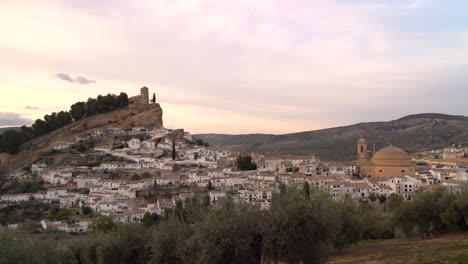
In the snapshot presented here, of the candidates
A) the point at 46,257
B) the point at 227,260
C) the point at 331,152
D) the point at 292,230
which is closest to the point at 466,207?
the point at 292,230

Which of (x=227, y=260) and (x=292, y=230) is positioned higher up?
(x=292, y=230)

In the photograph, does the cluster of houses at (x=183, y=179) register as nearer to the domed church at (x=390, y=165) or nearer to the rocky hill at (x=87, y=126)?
the domed church at (x=390, y=165)

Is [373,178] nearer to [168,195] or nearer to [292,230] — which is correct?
[168,195]

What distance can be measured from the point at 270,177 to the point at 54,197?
2525 centimetres

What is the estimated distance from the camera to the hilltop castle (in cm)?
9233

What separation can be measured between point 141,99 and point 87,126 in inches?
505

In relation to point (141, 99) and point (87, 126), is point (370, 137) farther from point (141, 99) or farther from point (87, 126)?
point (87, 126)

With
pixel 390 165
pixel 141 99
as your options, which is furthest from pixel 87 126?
pixel 390 165

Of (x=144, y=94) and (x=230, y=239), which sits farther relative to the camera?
(x=144, y=94)

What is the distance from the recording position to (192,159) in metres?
68.7

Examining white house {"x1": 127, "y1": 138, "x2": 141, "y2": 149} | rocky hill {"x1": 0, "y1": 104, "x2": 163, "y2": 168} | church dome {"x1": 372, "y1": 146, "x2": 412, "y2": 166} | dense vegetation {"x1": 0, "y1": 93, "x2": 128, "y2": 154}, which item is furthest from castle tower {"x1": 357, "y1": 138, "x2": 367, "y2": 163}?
dense vegetation {"x1": 0, "y1": 93, "x2": 128, "y2": 154}

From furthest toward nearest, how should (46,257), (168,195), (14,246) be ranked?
(168,195) → (46,257) → (14,246)

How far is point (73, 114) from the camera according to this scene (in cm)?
8850

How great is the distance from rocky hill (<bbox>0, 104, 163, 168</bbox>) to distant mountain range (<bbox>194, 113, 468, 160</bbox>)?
3587 cm
